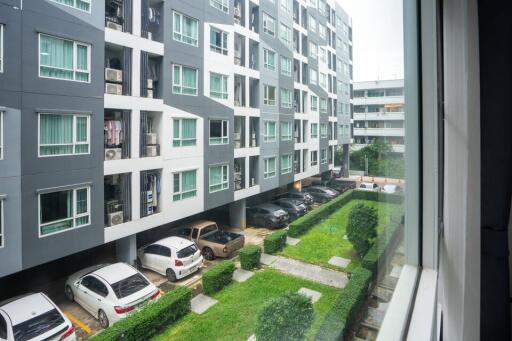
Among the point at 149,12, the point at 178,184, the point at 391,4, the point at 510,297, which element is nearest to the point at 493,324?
the point at 510,297

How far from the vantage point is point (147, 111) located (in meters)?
0.68

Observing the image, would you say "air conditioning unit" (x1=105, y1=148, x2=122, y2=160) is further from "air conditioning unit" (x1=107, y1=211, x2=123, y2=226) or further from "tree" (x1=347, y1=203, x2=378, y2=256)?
"tree" (x1=347, y1=203, x2=378, y2=256)

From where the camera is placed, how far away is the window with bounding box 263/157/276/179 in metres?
0.97

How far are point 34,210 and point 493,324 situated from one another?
2015 millimetres

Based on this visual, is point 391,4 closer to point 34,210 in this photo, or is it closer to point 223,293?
point 223,293

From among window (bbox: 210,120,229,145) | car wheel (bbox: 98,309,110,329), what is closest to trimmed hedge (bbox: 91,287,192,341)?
car wheel (bbox: 98,309,110,329)

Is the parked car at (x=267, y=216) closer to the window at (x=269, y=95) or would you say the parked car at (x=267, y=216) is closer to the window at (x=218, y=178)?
the window at (x=218, y=178)

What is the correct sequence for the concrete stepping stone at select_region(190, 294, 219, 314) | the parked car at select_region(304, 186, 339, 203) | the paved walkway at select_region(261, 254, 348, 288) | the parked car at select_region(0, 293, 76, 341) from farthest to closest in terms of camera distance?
the parked car at select_region(304, 186, 339, 203) → the paved walkway at select_region(261, 254, 348, 288) → the concrete stepping stone at select_region(190, 294, 219, 314) → the parked car at select_region(0, 293, 76, 341)

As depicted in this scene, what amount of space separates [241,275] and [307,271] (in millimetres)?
234

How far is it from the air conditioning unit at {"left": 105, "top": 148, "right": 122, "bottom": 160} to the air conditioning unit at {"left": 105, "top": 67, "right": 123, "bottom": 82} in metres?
0.13

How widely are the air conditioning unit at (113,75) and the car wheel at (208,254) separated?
1.35 ft

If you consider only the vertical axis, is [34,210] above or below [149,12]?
below

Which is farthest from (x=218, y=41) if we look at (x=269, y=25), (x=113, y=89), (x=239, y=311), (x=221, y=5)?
(x=239, y=311)

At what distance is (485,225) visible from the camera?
1525 mm
